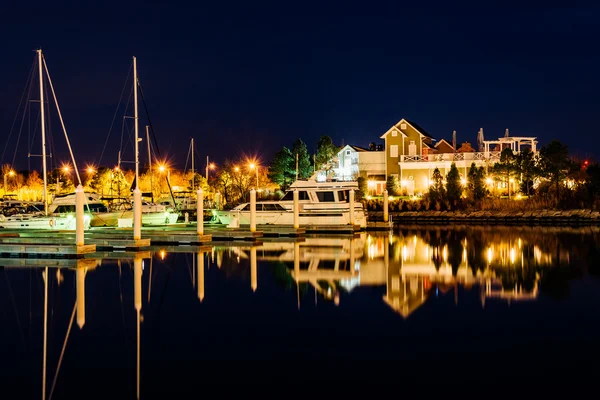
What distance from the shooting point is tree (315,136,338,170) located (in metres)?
71.9

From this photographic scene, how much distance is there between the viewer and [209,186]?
7275 cm

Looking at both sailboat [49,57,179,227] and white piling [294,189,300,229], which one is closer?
white piling [294,189,300,229]

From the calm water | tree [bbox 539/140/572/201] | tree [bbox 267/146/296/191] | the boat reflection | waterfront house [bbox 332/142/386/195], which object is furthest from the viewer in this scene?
tree [bbox 267/146/296/191]

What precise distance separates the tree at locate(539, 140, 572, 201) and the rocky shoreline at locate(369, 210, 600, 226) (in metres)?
5.48

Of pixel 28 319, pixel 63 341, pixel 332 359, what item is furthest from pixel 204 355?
pixel 28 319

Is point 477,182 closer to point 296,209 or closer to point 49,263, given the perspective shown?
point 296,209

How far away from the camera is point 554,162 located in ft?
178

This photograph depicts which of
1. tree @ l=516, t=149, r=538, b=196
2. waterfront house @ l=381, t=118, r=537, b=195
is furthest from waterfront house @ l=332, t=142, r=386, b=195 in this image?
tree @ l=516, t=149, r=538, b=196

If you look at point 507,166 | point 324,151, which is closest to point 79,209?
point 507,166

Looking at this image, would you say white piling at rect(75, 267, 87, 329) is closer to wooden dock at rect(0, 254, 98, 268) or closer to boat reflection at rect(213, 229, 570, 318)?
wooden dock at rect(0, 254, 98, 268)

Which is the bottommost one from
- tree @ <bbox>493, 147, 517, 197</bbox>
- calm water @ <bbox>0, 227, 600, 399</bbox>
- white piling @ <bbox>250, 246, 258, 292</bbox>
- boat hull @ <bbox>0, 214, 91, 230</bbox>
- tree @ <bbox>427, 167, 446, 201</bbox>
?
calm water @ <bbox>0, 227, 600, 399</bbox>

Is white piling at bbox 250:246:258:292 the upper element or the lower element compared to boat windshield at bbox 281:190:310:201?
lower

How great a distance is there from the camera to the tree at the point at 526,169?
54531mm

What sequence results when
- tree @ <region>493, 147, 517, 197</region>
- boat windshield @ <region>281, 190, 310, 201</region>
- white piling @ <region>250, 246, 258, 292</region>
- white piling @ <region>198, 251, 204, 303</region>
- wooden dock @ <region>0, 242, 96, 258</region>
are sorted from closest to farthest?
1. white piling @ <region>198, 251, 204, 303</region>
2. white piling @ <region>250, 246, 258, 292</region>
3. wooden dock @ <region>0, 242, 96, 258</region>
4. boat windshield @ <region>281, 190, 310, 201</region>
5. tree @ <region>493, 147, 517, 197</region>
